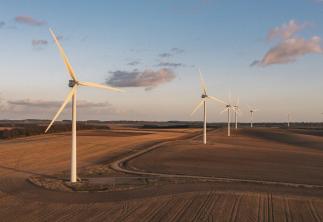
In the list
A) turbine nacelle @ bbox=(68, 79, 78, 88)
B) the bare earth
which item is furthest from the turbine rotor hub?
the bare earth

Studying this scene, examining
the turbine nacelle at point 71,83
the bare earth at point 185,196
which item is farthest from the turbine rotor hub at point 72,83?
the bare earth at point 185,196

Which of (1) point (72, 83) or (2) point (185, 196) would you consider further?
(1) point (72, 83)

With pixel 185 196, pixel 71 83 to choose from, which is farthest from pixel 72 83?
pixel 185 196

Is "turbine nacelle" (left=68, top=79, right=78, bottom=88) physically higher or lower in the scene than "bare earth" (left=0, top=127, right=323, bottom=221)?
higher

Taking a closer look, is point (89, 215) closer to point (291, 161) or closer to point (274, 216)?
point (274, 216)

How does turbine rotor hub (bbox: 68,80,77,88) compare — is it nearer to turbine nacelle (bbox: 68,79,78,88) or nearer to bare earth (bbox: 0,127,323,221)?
turbine nacelle (bbox: 68,79,78,88)

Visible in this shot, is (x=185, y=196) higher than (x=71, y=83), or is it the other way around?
(x=71, y=83)

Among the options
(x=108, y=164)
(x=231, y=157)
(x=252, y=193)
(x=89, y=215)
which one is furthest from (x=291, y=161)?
(x=89, y=215)

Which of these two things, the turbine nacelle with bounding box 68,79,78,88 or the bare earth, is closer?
the bare earth

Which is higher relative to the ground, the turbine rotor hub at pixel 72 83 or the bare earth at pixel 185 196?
the turbine rotor hub at pixel 72 83

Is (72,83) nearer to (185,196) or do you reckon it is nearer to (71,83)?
(71,83)

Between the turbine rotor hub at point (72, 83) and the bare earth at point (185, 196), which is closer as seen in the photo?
the bare earth at point (185, 196)

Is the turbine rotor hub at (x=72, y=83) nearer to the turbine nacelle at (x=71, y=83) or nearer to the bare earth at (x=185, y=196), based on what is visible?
the turbine nacelle at (x=71, y=83)
